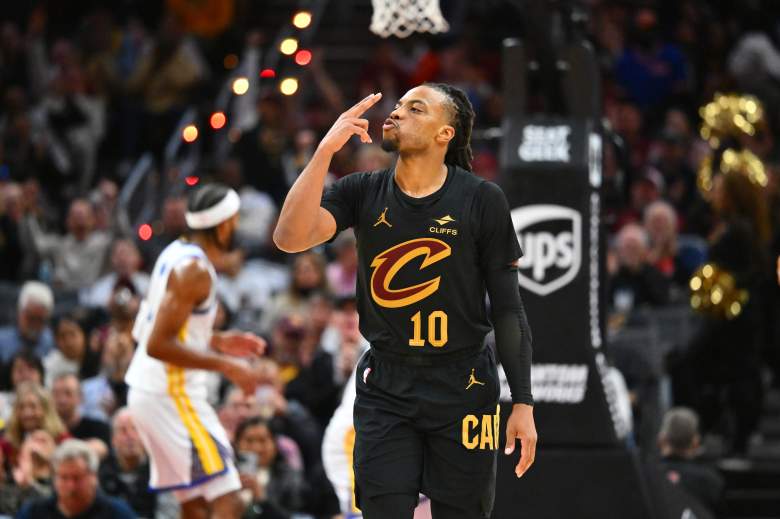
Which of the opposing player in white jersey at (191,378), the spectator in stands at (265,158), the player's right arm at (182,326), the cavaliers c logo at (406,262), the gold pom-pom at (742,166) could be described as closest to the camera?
the cavaliers c logo at (406,262)

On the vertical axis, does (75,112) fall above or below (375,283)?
above

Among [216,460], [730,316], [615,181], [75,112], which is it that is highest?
[75,112]

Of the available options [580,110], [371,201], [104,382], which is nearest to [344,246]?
[104,382]

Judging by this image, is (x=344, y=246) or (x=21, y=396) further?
(x=344, y=246)

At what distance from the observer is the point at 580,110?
945 centimetres

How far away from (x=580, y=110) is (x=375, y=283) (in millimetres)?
3571

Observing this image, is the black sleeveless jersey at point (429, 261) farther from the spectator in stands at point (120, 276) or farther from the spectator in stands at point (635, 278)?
the spectator in stands at point (120, 276)

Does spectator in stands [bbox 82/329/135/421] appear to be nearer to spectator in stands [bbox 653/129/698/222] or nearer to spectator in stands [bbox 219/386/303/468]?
spectator in stands [bbox 219/386/303/468]

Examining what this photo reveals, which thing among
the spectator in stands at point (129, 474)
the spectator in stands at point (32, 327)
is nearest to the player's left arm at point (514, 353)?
the spectator in stands at point (129, 474)

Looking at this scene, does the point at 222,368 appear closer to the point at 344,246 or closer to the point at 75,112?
the point at 344,246

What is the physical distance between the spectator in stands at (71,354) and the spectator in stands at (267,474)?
7.19 ft

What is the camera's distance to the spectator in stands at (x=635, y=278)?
43.0 feet

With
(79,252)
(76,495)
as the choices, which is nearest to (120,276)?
(79,252)

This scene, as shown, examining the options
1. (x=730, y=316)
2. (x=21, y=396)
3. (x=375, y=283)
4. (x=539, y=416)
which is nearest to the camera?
(x=375, y=283)
